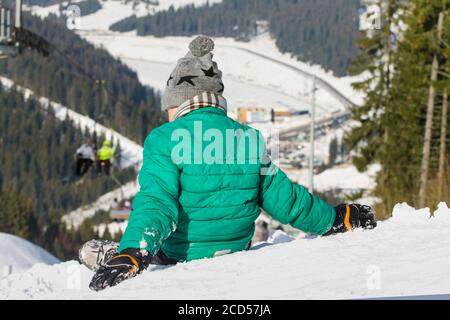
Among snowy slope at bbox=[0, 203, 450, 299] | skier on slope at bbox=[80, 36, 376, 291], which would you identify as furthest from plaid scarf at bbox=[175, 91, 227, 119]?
snowy slope at bbox=[0, 203, 450, 299]

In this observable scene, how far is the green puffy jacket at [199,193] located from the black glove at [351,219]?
1.51 ft

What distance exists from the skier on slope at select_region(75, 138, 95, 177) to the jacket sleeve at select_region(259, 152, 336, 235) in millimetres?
18302

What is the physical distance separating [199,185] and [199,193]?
1.5 inches

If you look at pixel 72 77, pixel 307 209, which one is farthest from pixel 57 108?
pixel 307 209

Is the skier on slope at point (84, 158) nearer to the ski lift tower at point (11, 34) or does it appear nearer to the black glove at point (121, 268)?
the ski lift tower at point (11, 34)

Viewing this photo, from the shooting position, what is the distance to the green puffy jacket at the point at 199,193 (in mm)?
3520

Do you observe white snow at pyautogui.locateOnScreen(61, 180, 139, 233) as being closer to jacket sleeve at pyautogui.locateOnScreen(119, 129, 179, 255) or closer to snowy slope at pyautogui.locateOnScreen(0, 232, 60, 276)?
snowy slope at pyautogui.locateOnScreen(0, 232, 60, 276)

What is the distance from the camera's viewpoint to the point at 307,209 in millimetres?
4184

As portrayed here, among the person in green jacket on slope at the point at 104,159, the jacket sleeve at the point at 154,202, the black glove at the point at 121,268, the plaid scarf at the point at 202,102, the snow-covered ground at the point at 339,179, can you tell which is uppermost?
the plaid scarf at the point at 202,102

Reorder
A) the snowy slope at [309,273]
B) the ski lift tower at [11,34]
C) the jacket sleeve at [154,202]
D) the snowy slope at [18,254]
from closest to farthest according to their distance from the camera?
the snowy slope at [309,273]
the jacket sleeve at [154,202]
the ski lift tower at [11,34]
the snowy slope at [18,254]

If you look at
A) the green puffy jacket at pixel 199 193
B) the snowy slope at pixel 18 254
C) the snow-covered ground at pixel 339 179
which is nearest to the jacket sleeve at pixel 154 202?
the green puffy jacket at pixel 199 193

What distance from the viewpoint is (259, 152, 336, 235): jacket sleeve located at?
160 inches

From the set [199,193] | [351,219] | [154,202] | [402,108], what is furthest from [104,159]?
[154,202]
